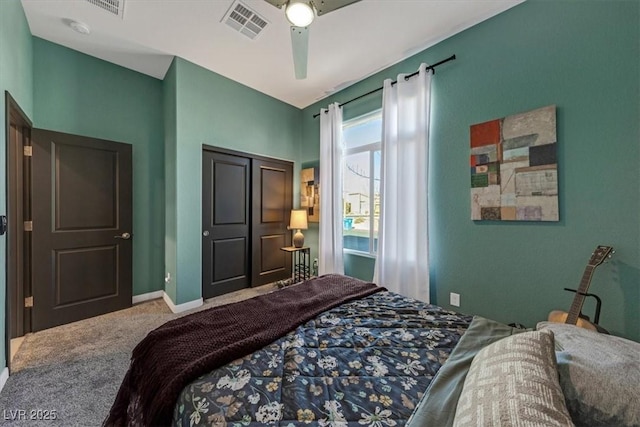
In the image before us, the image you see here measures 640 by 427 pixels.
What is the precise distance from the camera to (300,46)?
204 centimetres

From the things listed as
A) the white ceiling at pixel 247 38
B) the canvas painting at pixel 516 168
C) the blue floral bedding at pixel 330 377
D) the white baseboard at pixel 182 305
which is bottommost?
the white baseboard at pixel 182 305

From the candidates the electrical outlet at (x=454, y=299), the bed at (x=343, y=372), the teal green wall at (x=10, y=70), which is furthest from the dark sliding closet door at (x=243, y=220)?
the electrical outlet at (x=454, y=299)

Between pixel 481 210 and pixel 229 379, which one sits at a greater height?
pixel 481 210

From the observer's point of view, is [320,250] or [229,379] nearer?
[229,379]

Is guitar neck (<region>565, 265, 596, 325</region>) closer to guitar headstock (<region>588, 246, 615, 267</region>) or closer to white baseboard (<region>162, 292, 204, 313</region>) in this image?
guitar headstock (<region>588, 246, 615, 267</region>)

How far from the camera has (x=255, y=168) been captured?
151 inches

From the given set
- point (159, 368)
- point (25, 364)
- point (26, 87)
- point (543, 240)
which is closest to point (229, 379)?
point (159, 368)

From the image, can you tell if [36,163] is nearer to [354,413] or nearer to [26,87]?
[26,87]

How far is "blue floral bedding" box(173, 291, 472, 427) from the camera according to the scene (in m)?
0.81

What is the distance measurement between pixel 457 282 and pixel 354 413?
2.10 m

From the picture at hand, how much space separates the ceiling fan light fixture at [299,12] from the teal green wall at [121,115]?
2.60m

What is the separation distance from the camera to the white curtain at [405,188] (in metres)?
2.65

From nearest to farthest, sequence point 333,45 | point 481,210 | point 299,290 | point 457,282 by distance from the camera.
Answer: point 299,290, point 481,210, point 457,282, point 333,45

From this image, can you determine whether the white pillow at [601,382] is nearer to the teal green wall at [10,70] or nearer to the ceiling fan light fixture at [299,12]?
the ceiling fan light fixture at [299,12]
